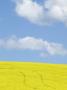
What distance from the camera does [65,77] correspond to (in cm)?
1081

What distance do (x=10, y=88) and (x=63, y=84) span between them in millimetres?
1845

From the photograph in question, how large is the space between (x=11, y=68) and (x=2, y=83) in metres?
0.59

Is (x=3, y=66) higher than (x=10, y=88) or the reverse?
higher

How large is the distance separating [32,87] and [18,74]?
0.64m

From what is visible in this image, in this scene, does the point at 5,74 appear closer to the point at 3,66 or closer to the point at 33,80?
the point at 3,66

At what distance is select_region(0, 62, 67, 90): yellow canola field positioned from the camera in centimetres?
1034

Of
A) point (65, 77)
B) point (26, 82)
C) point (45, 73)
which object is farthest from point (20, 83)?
point (65, 77)

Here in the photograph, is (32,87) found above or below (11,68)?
below

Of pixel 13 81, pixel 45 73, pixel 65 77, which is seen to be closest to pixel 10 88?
pixel 13 81

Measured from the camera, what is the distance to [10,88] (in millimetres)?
10258

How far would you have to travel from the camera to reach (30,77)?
10.4 metres

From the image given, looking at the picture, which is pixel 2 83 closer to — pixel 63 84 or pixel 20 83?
pixel 20 83

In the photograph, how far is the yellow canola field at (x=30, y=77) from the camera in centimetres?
1034

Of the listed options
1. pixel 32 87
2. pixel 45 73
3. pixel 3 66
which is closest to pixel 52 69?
pixel 45 73
